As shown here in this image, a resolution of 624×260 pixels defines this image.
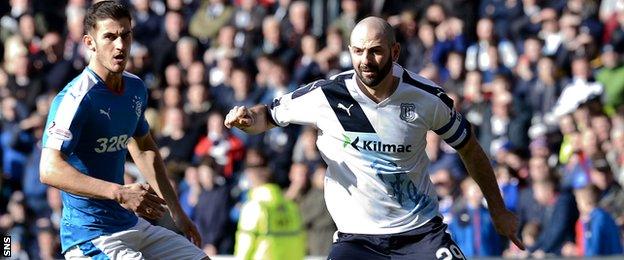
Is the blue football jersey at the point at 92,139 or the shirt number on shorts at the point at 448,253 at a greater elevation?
the blue football jersey at the point at 92,139

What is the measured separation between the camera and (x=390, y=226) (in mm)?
9359

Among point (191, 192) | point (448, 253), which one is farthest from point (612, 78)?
point (448, 253)

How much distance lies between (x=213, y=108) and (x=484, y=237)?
13.6ft

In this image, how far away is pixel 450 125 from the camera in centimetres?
941

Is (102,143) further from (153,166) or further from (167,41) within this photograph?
(167,41)

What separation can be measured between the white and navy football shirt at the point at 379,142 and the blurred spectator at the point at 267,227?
580 centimetres

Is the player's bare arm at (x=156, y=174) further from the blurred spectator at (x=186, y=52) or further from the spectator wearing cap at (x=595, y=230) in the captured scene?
the blurred spectator at (x=186, y=52)

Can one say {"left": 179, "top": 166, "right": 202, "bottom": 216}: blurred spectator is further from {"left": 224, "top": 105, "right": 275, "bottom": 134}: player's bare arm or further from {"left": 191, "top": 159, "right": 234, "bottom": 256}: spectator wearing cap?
{"left": 224, "top": 105, "right": 275, "bottom": 134}: player's bare arm

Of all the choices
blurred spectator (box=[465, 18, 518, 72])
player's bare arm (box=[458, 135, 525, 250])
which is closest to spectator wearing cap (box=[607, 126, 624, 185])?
blurred spectator (box=[465, 18, 518, 72])

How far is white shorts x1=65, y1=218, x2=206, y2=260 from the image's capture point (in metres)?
9.11

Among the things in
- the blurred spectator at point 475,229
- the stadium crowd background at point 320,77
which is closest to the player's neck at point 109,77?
the stadium crowd background at point 320,77

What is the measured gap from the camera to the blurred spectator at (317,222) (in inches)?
643

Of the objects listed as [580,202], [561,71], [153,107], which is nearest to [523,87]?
[561,71]

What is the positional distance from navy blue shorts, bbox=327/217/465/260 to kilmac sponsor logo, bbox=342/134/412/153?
49 centimetres
